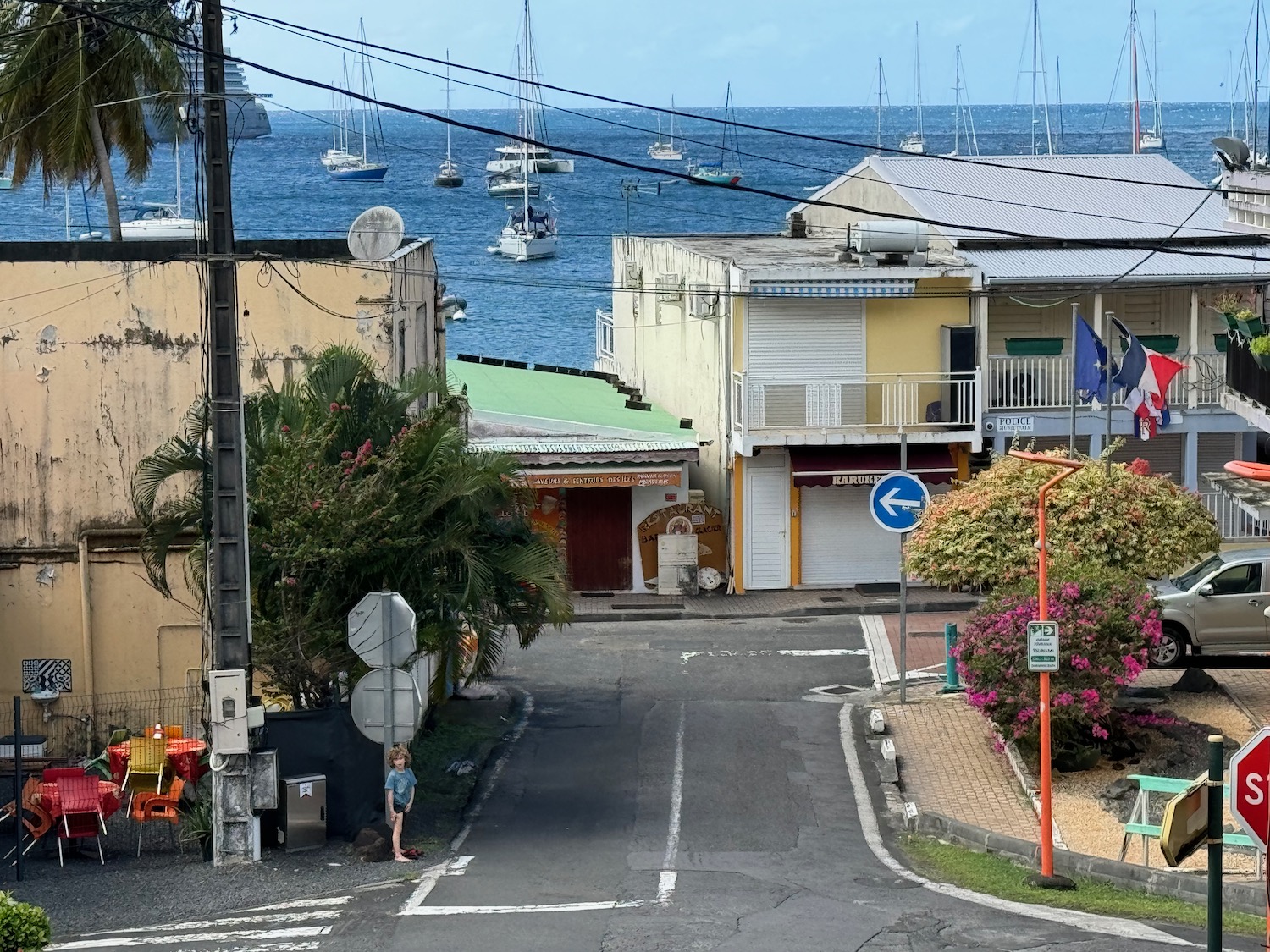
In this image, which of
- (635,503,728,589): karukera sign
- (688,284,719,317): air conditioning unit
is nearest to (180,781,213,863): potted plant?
(635,503,728,589): karukera sign

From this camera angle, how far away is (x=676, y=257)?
35.0 m

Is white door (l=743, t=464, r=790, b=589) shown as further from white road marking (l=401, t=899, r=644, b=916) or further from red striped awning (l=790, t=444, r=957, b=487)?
white road marking (l=401, t=899, r=644, b=916)

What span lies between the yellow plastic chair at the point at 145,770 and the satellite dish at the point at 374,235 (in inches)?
253

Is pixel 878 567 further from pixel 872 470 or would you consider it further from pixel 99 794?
pixel 99 794

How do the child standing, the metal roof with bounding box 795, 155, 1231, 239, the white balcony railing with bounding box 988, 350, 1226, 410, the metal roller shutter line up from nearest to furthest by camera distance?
the child standing < the white balcony railing with bounding box 988, 350, 1226, 410 < the metal roller shutter < the metal roof with bounding box 795, 155, 1231, 239

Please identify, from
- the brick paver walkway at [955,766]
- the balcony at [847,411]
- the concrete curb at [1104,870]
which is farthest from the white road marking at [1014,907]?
the balcony at [847,411]

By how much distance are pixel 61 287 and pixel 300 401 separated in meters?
4.50

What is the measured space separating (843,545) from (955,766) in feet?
39.7

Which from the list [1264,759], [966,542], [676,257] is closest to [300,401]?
[966,542]

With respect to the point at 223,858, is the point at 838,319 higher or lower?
higher

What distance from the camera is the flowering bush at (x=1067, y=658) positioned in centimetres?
1844

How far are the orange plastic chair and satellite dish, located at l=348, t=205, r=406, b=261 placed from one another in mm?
6939

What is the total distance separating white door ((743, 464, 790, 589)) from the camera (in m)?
31.3

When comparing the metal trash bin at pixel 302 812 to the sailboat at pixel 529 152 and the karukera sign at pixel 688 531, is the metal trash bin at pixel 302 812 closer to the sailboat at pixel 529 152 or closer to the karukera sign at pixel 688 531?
the karukera sign at pixel 688 531
